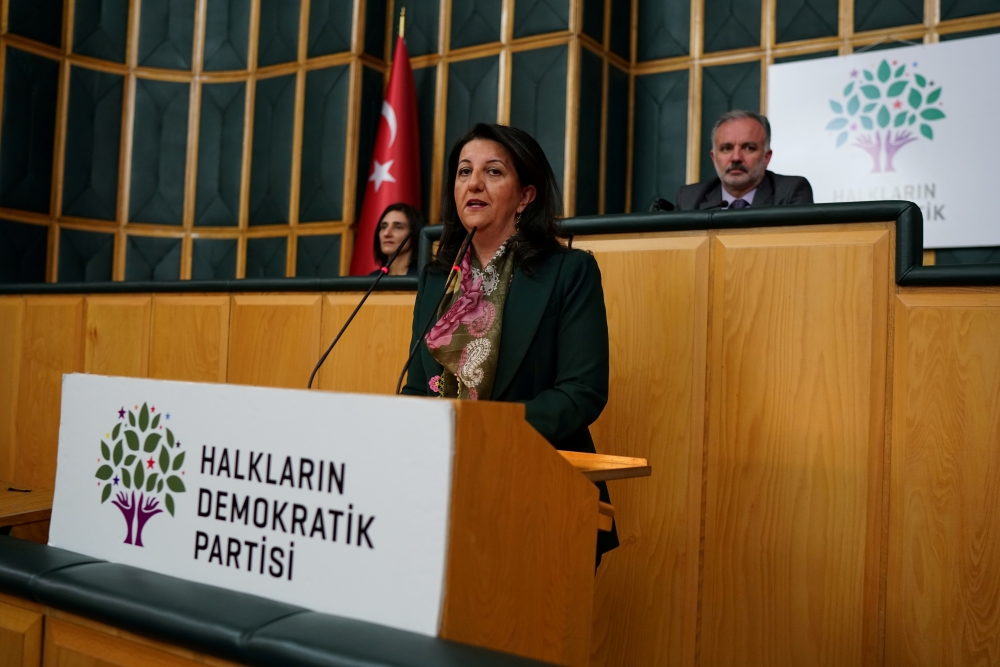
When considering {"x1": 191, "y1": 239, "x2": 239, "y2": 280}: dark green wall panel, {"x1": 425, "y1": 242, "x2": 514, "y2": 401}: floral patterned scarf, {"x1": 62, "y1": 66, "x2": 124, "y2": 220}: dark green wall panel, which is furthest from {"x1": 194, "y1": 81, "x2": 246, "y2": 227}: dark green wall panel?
{"x1": 425, "y1": 242, "x2": 514, "y2": 401}: floral patterned scarf

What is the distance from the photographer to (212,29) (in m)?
5.72

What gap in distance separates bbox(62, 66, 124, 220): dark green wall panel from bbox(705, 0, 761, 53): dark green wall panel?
362cm

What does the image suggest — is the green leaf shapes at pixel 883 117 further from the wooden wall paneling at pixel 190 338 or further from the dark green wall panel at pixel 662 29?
the wooden wall paneling at pixel 190 338

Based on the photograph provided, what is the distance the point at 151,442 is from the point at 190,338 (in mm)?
2022

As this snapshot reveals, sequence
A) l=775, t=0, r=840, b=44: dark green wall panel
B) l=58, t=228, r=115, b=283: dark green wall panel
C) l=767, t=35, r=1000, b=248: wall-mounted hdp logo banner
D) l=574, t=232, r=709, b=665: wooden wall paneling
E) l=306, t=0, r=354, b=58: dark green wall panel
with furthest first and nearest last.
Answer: l=58, t=228, r=115, b=283: dark green wall panel → l=306, t=0, r=354, b=58: dark green wall panel → l=775, t=0, r=840, b=44: dark green wall panel → l=767, t=35, r=1000, b=248: wall-mounted hdp logo banner → l=574, t=232, r=709, b=665: wooden wall paneling

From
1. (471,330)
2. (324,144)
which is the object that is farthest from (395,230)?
(471,330)

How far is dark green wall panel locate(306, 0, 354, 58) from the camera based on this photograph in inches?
204

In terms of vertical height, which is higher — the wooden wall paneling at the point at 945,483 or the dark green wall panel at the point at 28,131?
the dark green wall panel at the point at 28,131

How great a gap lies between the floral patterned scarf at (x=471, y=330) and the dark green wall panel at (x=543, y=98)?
2863 mm

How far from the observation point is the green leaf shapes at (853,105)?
440 cm

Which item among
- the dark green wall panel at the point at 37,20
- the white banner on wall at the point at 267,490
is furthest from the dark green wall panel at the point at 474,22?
the white banner on wall at the point at 267,490

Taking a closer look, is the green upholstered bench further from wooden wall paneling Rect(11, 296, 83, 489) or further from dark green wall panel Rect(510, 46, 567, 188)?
dark green wall panel Rect(510, 46, 567, 188)

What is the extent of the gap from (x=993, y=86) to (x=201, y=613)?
424cm

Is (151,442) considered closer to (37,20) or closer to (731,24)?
(731,24)
